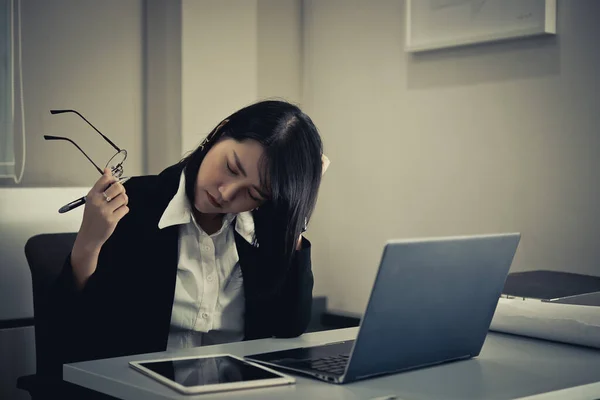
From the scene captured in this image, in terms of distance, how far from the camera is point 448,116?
103 inches

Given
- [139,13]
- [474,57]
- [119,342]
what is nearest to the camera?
[119,342]

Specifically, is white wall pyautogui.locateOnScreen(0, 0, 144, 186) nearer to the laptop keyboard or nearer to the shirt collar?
the shirt collar

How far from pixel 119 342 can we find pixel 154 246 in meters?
0.21

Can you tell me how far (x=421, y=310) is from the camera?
1225mm

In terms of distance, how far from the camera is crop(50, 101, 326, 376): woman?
5.34ft

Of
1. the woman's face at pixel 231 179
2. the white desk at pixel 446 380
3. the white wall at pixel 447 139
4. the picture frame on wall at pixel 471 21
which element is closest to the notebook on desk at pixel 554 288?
the white desk at pixel 446 380

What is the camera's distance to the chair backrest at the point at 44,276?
1.66 m

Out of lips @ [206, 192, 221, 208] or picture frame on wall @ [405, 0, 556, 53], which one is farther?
picture frame on wall @ [405, 0, 556, 53]

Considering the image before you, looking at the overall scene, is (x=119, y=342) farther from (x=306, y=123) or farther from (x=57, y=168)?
(x=57, y=168)

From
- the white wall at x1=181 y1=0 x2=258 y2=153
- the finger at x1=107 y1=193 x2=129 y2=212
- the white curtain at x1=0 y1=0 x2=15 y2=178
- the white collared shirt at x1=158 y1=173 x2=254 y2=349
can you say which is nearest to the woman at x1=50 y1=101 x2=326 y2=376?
the white collared shirt at x1=158 y1=173 x2=254 y2=349

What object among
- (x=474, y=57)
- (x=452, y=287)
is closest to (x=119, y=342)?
(x=452, y=287)

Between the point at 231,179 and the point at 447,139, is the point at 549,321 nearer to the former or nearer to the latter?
the point at 231,179

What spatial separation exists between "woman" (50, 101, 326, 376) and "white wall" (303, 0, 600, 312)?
2.93 ft

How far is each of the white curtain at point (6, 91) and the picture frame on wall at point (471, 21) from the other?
1246mm
